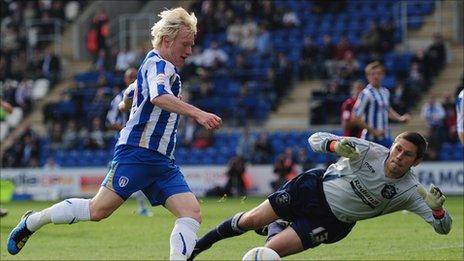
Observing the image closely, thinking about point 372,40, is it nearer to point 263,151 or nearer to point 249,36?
point 249,36

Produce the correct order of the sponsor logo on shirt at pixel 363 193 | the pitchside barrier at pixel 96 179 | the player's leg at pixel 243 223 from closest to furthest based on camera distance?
the sponsor logo on shirt at pixel 363 193 < the player's leg at pixel 243 223 < the pitchside barrier at pixel 96 179

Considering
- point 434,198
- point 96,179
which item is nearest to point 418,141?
point 434,198

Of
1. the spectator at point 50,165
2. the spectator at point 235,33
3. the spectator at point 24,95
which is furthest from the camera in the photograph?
the spectator at point 24,95

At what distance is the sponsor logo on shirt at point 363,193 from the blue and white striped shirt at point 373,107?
880 centimetres

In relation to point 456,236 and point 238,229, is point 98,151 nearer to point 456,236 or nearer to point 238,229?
point 456,236

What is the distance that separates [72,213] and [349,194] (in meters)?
2.50

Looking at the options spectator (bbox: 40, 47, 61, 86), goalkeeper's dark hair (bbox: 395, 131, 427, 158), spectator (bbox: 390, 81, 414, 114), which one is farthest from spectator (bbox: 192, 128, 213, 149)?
goalkeeper's dark hair (bbox: 395, 131, 427, 158)

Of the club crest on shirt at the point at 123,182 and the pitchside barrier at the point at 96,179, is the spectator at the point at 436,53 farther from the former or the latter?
the club crest on shirt at the point at 123,182

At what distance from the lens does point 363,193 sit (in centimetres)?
908

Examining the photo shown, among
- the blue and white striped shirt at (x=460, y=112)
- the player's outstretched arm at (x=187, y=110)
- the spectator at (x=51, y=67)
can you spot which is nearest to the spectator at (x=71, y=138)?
the spectator at (x=51, y=67)

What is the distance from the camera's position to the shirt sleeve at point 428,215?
9078 mm

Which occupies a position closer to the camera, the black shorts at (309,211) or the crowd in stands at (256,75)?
the black shorts at (309,211)

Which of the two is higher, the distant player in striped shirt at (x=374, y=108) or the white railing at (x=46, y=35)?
the white railing at (x=46, y=35)

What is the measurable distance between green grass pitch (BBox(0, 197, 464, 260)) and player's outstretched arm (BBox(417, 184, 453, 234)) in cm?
255
